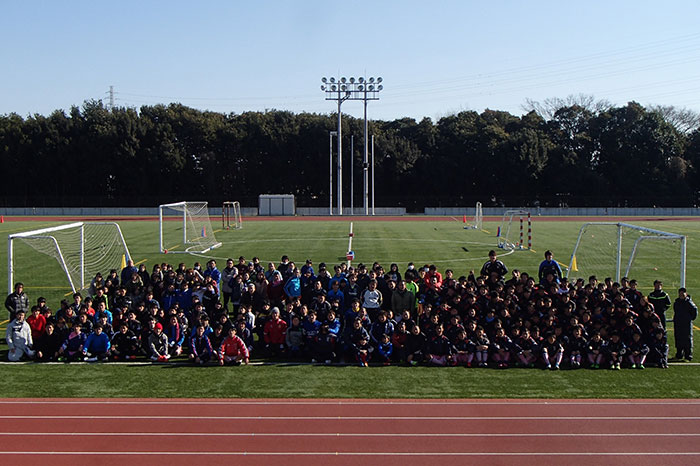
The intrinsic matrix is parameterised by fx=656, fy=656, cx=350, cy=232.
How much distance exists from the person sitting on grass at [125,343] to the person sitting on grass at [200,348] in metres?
1.14

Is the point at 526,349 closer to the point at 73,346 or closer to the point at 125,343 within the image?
the point at 125,343

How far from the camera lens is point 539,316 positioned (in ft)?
40.7

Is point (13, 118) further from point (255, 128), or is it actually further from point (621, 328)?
point (621, 328)

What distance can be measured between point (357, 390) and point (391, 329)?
224 cm

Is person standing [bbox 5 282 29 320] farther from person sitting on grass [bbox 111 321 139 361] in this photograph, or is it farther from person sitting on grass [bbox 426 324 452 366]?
person sitting on grass [bbox 426 324 452 366]

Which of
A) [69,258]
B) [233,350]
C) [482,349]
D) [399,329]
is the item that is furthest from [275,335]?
[69,258]

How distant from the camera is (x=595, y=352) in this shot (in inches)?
463

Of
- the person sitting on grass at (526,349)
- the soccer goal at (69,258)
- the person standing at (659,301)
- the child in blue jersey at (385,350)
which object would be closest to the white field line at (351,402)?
the person sitting on grass at (526,349)

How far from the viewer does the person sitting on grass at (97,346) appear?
1219cm

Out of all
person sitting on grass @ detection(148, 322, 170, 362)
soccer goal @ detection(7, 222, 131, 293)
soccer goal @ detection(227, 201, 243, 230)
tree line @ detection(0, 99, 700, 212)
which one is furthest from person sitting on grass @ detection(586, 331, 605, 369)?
tree line @ detection(0, 99, 700, 212)

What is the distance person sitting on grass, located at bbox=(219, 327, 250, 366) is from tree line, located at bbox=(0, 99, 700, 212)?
198 ft

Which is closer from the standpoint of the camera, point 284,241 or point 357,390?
point 357,390

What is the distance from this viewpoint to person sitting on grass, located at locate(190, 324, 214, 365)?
11992mm
